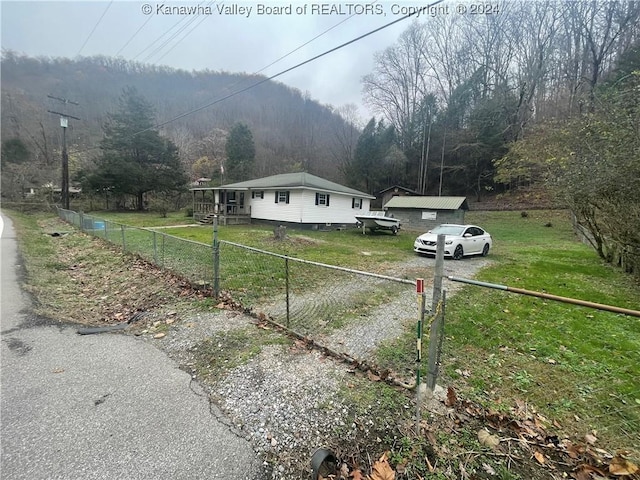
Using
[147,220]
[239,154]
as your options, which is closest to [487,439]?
[147,220]

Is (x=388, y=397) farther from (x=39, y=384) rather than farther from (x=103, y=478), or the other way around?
(x=39, y=384)

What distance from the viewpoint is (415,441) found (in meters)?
2.38

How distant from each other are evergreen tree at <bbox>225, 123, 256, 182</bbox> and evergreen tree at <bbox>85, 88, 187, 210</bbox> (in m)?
9.36

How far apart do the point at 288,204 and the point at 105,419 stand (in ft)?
58.8

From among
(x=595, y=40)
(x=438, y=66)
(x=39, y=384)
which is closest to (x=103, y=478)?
(x=39, y=384)

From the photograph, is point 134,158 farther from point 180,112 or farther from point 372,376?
point 372,376

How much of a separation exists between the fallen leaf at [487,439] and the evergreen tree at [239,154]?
4161 cm

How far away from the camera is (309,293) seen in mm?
6613

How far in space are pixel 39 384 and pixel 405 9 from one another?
7192mm

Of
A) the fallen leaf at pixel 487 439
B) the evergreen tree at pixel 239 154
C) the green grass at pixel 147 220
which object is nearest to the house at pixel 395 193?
the evergreen tree at pixel 239 154

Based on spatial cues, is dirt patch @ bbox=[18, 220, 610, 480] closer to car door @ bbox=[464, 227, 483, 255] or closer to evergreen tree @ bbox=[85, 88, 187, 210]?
car door @ bbox=[464, 227, 483, 255]

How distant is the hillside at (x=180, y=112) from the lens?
24031 mm

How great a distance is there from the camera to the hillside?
24.0 m

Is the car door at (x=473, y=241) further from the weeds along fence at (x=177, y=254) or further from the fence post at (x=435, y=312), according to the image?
the fence post at (x=435, y=312)
